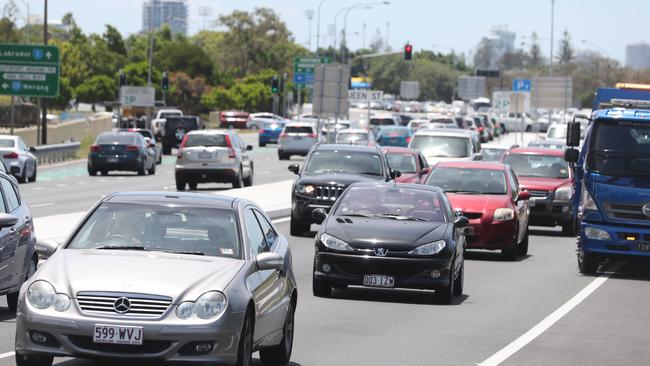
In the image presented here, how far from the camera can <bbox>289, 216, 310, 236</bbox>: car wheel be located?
27984 millimetres

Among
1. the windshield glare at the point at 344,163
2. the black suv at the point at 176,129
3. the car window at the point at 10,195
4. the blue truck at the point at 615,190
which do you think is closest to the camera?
the car window at the point at 10,195

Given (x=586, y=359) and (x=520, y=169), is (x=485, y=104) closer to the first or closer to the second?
(x=520, y=169)

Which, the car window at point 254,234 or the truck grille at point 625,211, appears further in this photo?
the truck grille at point 625,211

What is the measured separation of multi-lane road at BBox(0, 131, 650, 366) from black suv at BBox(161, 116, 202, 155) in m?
45.7

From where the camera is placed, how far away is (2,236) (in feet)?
45.9

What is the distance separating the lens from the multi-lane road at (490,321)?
42.5 feet

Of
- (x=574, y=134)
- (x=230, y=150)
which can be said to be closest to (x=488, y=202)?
(x=574, y=134)

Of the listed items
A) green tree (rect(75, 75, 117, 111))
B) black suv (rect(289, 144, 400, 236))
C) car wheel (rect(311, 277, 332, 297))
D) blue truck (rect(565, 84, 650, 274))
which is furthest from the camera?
green tree (rect(75, 75, 117, 111))

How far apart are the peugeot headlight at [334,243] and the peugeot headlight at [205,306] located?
7230mm

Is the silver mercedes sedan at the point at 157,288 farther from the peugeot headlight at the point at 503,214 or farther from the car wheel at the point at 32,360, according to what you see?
the peugeot headlight at the point at 503,214

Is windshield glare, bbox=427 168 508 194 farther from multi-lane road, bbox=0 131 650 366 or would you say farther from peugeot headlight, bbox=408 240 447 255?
peugeot headlight, bbox=408 240 447 255

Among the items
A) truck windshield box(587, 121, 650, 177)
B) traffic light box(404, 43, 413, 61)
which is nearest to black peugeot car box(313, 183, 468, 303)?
truck windshield box(587, 121, 650, 177)

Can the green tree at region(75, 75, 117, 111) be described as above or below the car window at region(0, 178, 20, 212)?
below

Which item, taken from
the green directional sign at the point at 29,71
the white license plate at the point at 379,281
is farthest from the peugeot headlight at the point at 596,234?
the green directional sign at the point at 29,71
